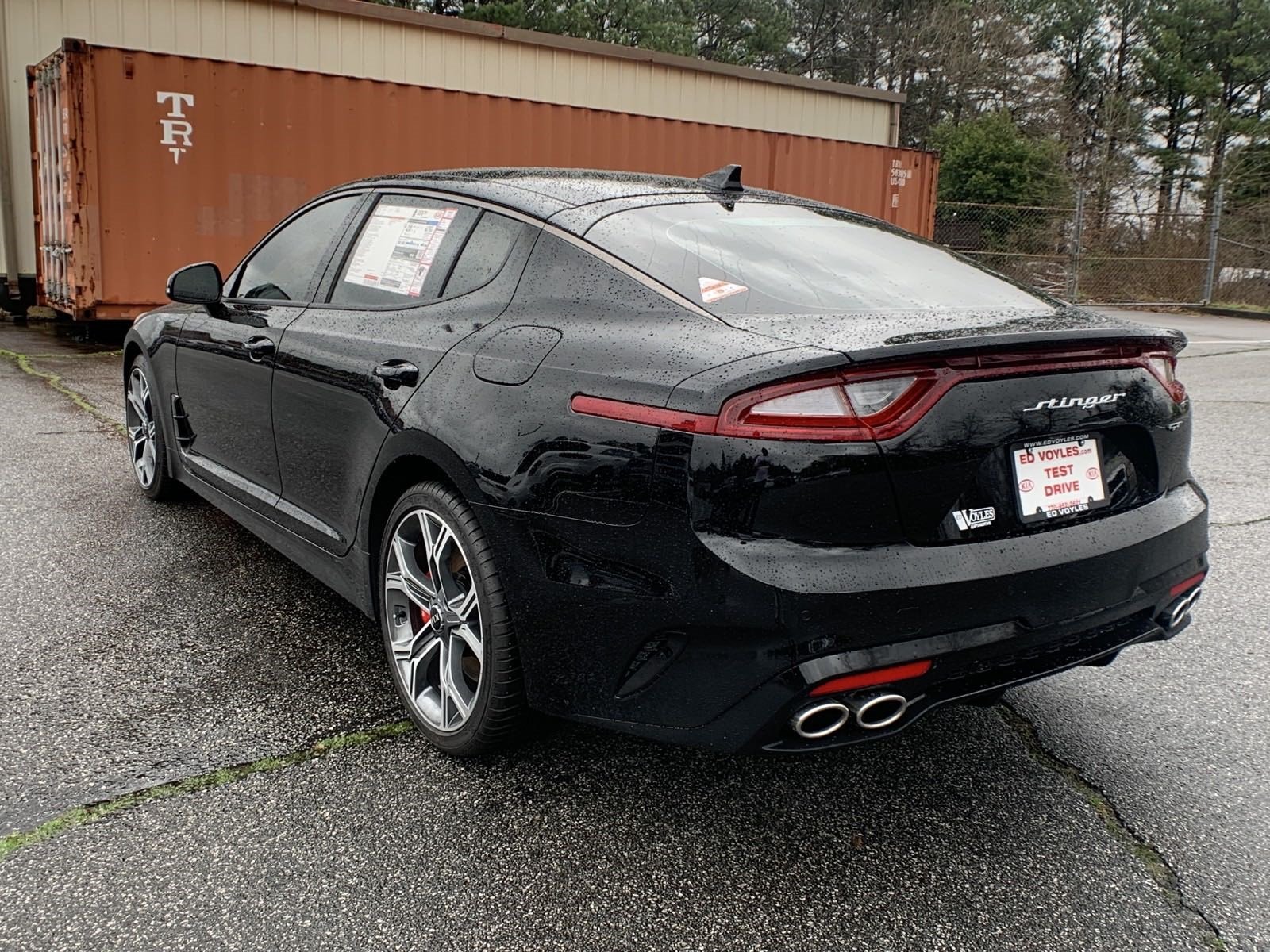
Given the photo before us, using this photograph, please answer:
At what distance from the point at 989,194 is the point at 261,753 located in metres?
27.1

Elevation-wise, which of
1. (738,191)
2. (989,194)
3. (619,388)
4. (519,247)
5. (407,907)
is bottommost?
(407,907)

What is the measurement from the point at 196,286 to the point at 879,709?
9.73 ft

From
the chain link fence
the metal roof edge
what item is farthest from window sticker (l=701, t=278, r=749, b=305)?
the chain link fence

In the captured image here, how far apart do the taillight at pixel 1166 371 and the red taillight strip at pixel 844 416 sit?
497 mm

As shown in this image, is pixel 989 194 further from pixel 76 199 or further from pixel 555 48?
pixel 76 199

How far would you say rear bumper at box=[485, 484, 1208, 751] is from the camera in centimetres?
200

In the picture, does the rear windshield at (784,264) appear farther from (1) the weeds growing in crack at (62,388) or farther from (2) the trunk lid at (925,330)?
(1) the weeds growing in crack at (62,388)

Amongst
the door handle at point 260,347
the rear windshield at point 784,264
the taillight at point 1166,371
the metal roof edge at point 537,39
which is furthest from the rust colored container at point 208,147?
the taillight at point 1166,371

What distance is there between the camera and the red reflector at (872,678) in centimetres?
200

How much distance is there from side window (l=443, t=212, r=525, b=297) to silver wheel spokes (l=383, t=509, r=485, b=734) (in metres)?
0.63

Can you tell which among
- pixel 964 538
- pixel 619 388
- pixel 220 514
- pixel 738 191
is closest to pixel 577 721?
pixel 619 388

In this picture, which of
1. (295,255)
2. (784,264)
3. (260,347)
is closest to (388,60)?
(295,255)

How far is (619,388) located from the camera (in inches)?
86.1

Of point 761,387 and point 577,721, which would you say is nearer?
point 761,387
